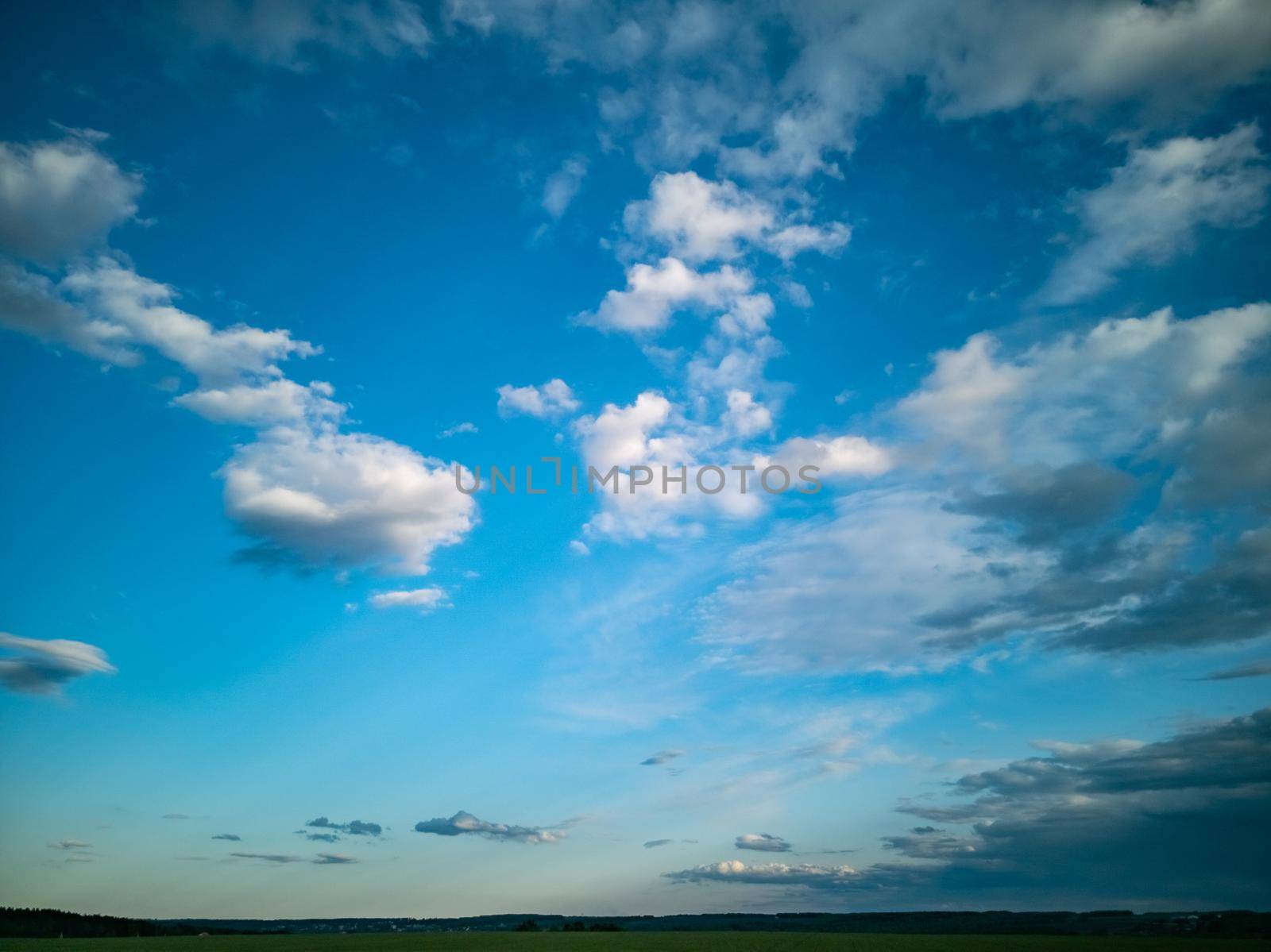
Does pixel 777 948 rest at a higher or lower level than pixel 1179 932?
higher

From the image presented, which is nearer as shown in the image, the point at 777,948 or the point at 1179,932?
the point at 777,948

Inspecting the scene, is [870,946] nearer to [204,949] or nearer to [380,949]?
[380,949]

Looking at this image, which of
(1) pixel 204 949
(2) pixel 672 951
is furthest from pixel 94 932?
(2) pixel 672 951

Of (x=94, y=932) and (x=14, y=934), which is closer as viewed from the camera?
(x=14, y=934)

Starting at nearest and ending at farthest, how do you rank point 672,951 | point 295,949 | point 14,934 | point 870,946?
point 672,951 → point 295,949 → point 870,946 → point 14,934

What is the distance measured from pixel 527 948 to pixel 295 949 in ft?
97.8

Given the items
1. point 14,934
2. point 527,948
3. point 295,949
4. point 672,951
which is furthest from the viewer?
point 14,934

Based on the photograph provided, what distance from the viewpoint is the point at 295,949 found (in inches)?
3777

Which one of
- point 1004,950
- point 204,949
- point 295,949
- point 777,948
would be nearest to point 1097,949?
point 1004,950

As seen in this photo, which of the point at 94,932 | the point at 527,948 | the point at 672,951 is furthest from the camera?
the point at 94,932

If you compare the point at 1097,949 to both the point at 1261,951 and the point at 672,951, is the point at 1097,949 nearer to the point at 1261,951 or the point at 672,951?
the point at 1261,951

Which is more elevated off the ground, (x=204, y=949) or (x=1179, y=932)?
(x=204, y=949)

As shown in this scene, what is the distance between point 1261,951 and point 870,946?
47.3 metres

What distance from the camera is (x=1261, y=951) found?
88938 mm
